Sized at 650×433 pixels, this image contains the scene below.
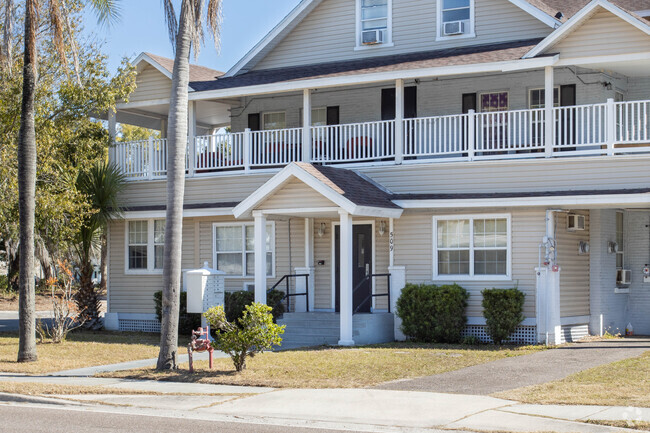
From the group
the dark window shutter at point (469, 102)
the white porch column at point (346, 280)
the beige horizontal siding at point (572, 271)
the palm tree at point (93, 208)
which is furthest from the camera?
the palm tree at point (93, 208)

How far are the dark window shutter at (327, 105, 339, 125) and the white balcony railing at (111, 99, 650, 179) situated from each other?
0.48 metres

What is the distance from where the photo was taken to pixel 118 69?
79.8ft

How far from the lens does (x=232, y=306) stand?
22750mm

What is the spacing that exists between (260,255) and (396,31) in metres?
7.64

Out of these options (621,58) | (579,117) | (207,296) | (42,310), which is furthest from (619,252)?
(42,310)

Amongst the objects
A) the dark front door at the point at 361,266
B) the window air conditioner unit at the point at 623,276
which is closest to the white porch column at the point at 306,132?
the dark front door at the point at 361,266

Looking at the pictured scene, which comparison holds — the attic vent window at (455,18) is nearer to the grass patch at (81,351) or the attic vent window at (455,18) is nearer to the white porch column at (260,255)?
the white porch column at (260,255)

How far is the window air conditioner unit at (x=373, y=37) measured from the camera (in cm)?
2455

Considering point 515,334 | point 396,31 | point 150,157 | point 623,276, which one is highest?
point 396,31

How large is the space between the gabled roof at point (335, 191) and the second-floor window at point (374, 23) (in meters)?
5.01

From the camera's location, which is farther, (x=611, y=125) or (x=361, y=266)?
(x=361, y=266)

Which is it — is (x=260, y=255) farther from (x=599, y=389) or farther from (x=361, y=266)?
(x=599, y=389)

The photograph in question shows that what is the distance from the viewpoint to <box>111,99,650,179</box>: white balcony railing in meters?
20.3

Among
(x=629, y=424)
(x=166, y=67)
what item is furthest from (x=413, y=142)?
(x=629, y=424)
